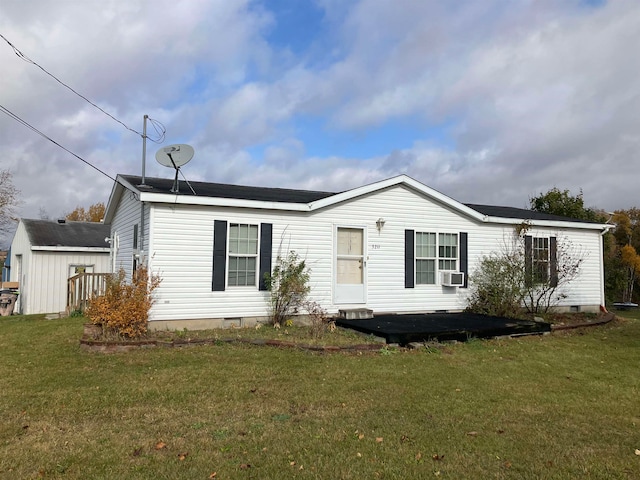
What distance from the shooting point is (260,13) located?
447 inches

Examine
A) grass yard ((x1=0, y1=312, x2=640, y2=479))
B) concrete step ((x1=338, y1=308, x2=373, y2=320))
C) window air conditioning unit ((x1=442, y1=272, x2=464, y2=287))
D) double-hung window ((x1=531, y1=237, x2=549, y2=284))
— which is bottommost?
grass yard ((x1=0, y1=312, x2=640, y2=479))

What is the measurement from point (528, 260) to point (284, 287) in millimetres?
7057

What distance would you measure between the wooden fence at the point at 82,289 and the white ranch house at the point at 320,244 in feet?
2.76

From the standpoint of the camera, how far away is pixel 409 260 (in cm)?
1162

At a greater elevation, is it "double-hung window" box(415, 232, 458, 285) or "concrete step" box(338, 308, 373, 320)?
"double-hung window" box(415, 232, 458, 285)

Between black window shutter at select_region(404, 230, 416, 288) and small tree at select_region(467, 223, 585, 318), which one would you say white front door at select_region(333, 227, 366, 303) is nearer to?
black window shutter at select_region(404, 230, 416, 288)

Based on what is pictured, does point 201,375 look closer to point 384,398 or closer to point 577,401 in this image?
point 384,398

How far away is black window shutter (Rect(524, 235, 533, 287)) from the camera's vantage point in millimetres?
12055

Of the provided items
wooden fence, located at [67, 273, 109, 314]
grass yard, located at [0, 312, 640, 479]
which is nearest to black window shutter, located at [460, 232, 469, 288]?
grass yard, located at [0, 312, 640, 479]

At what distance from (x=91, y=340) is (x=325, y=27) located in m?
10.1

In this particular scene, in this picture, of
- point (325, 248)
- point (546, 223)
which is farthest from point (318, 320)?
point (546, 223)

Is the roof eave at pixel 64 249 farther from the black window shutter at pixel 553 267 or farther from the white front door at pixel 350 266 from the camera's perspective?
the black window shutter at pixel 553 267

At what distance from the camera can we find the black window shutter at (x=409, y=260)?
11602 millimetres

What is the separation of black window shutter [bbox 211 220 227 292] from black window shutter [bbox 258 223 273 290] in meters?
0.81
